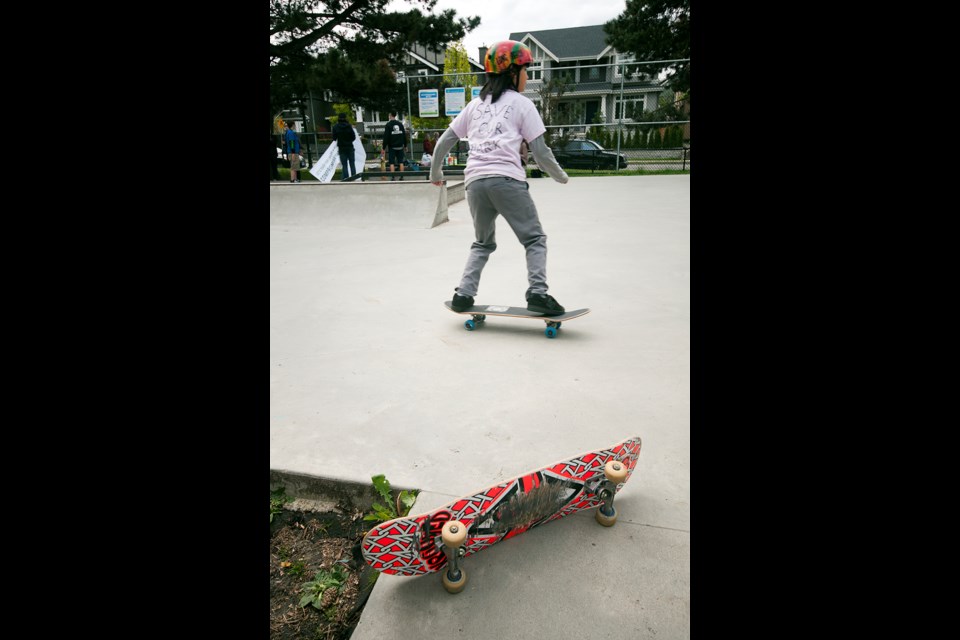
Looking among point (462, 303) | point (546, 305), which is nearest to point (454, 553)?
point (546, 305)

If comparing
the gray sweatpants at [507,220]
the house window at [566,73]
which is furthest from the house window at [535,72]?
the gray sweatpants at [507,220]

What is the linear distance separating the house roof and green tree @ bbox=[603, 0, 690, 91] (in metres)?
31.5

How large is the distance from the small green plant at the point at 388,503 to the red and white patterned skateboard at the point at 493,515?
37cm

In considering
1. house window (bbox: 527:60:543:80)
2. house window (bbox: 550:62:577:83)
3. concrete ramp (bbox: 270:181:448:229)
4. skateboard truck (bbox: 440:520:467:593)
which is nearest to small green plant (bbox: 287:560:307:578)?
skateboard truck (bbox: 440:520:467:593)

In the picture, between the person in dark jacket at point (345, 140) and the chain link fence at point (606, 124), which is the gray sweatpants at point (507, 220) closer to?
the person in dark jacket at point (345, 140)

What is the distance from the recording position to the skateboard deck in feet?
13.4

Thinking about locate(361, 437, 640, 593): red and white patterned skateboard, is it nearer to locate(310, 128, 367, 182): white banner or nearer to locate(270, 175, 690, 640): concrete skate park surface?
locate(270, 175, 690, 640): concrete skate park surface

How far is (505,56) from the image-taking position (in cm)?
389

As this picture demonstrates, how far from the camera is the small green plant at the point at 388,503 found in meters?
2.12

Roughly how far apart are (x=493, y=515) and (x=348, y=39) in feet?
66.0
